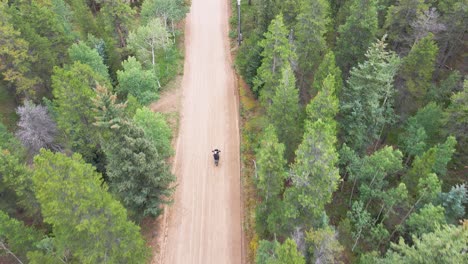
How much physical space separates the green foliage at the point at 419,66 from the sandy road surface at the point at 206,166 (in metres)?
19.0

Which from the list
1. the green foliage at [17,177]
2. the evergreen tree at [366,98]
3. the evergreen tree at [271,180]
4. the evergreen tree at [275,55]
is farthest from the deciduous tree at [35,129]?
the evergreen tree at [366,98]

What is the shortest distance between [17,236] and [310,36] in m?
32.3

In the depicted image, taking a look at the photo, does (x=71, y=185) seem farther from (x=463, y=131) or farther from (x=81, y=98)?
(x=463, y=131)

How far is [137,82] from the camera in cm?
4203

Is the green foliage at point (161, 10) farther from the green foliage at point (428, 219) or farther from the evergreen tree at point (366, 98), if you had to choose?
the green foliage at point (428, 219)

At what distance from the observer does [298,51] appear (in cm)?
3756

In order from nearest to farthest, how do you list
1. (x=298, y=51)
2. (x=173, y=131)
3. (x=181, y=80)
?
(x=298, y=51) → (x=173, y=131) → (x=181, y=80)

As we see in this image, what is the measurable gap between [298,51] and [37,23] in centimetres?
3137

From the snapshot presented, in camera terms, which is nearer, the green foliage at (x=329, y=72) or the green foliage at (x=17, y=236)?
the green foliage at (x=17, y=236)

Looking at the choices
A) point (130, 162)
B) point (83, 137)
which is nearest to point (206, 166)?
point (130, 162)

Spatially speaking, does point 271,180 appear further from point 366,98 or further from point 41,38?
point 41,38

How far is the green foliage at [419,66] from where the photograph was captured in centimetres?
3166

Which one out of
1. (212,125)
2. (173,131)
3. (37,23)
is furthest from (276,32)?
(37,23)

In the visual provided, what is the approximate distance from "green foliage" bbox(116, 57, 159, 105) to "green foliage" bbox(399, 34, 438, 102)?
1117 inches
